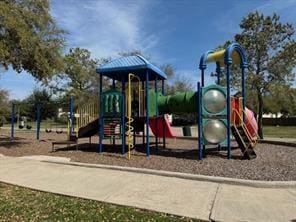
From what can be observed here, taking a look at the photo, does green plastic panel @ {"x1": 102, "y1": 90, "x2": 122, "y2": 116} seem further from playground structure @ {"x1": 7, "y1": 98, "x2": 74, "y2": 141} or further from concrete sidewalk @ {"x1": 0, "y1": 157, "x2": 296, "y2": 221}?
concrete sidewalk @ {"x1": 0, "y1": 157, "x2": 296, "y2": 221}

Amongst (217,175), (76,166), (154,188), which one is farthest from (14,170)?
(217,175)

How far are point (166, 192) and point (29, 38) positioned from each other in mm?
10896

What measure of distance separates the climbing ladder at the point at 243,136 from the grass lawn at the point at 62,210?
7450mm

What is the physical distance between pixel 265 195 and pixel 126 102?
8.37m

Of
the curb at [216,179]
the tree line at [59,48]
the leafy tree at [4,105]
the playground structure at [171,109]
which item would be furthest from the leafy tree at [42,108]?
the curb at [216,179]

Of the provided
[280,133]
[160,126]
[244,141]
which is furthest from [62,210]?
[280,133]

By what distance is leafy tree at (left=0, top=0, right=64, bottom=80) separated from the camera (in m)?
16.2

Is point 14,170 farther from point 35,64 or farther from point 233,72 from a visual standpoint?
point 233,72

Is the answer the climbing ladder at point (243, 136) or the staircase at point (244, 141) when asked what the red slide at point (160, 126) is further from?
the staircase at point (244, 141)

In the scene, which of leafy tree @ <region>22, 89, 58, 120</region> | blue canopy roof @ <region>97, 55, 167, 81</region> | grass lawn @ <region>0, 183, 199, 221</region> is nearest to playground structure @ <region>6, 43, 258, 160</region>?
blue canopy roof @ <region>97, 55, 167, 81</region>

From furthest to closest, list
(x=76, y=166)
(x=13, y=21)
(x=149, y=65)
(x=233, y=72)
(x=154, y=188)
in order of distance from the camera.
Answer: (x=233, y=72) < (x=13, y=21) < (x=149, y=65) < (x=76, y=166) < (x=154, y=188)

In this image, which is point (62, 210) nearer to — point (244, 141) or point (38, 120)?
point (244, 141)

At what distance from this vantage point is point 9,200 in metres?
7.43

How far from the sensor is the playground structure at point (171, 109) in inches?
545
